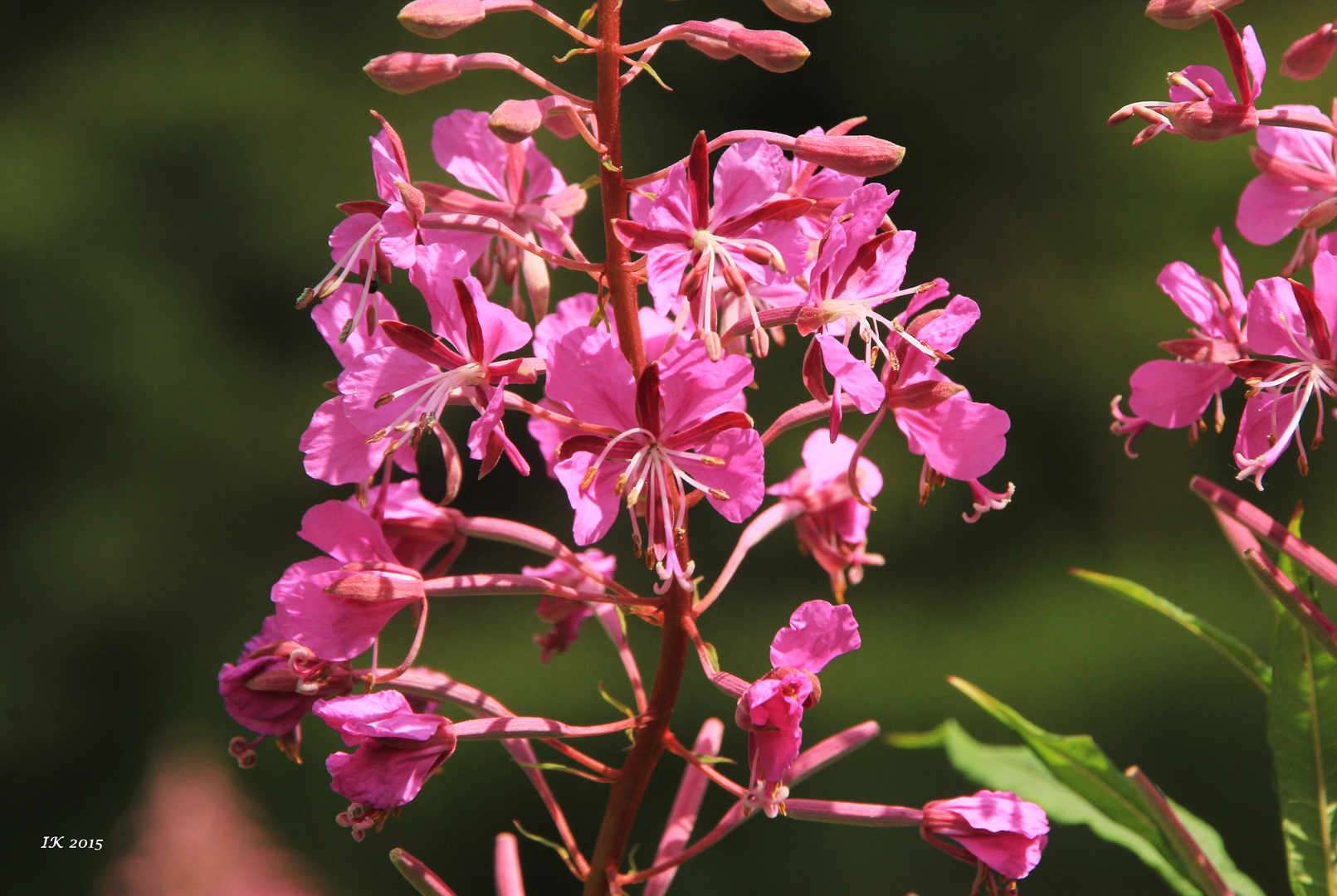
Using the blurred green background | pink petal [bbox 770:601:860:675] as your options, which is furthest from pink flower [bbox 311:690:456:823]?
the blurred green background

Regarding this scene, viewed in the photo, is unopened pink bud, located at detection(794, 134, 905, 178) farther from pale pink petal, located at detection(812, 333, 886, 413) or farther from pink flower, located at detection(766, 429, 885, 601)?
pink flower, located at detection(766, 429, 885, 601)

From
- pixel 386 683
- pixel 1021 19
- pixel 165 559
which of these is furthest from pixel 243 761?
pixel 1021 19

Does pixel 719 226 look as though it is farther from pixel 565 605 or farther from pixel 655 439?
pixel 565 605

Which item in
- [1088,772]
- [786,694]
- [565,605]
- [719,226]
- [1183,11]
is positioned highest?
[1183,11]

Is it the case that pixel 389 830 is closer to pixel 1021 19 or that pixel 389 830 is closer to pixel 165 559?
pixel 165 559

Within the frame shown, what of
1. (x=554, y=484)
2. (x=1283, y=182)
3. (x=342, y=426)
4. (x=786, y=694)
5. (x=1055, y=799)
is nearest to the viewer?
(x=786, y=694)

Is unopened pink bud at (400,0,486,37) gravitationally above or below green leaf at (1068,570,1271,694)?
above

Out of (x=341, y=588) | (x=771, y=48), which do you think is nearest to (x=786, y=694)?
(x=341, y=588)

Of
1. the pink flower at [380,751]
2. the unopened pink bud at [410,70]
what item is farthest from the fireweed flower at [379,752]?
the unopened pink bud at [410,70]
